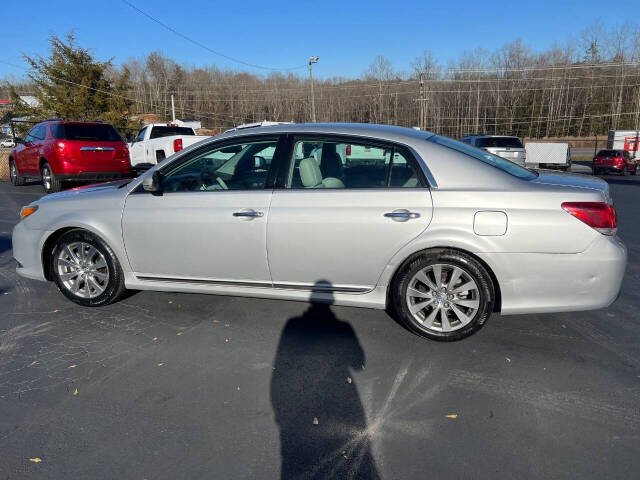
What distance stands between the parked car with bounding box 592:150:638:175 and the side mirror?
89.7ft

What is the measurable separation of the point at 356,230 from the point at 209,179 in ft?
4.69

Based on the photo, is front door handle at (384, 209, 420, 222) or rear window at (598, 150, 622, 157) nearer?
front door handle at (384, 209, 420, 222)

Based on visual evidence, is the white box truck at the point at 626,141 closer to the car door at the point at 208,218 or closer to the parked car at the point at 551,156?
the parked car at the point at 551,156

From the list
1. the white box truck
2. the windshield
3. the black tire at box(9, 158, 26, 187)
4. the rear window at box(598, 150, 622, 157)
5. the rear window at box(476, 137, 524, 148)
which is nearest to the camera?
the windshield

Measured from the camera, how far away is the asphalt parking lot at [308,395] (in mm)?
2236

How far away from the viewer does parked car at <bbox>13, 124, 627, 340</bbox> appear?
10.6 ft

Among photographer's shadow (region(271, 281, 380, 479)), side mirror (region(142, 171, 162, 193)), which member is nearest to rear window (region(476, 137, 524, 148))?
photographer's shadow (region(271, 281, 380, 479))

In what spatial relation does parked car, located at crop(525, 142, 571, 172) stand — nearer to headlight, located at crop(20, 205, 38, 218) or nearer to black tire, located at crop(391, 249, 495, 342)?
black tire, located at crop(391, 249, 495, 342)

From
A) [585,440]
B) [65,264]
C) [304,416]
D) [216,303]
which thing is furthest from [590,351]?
[65,264]

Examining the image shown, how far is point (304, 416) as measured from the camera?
8.53 ft

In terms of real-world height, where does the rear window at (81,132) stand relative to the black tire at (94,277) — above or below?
above

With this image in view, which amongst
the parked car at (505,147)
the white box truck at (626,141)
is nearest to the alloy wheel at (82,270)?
the parked car at (505,147)

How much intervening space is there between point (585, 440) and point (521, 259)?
1.24 m

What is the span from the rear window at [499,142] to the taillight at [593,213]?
14120 millimetres
